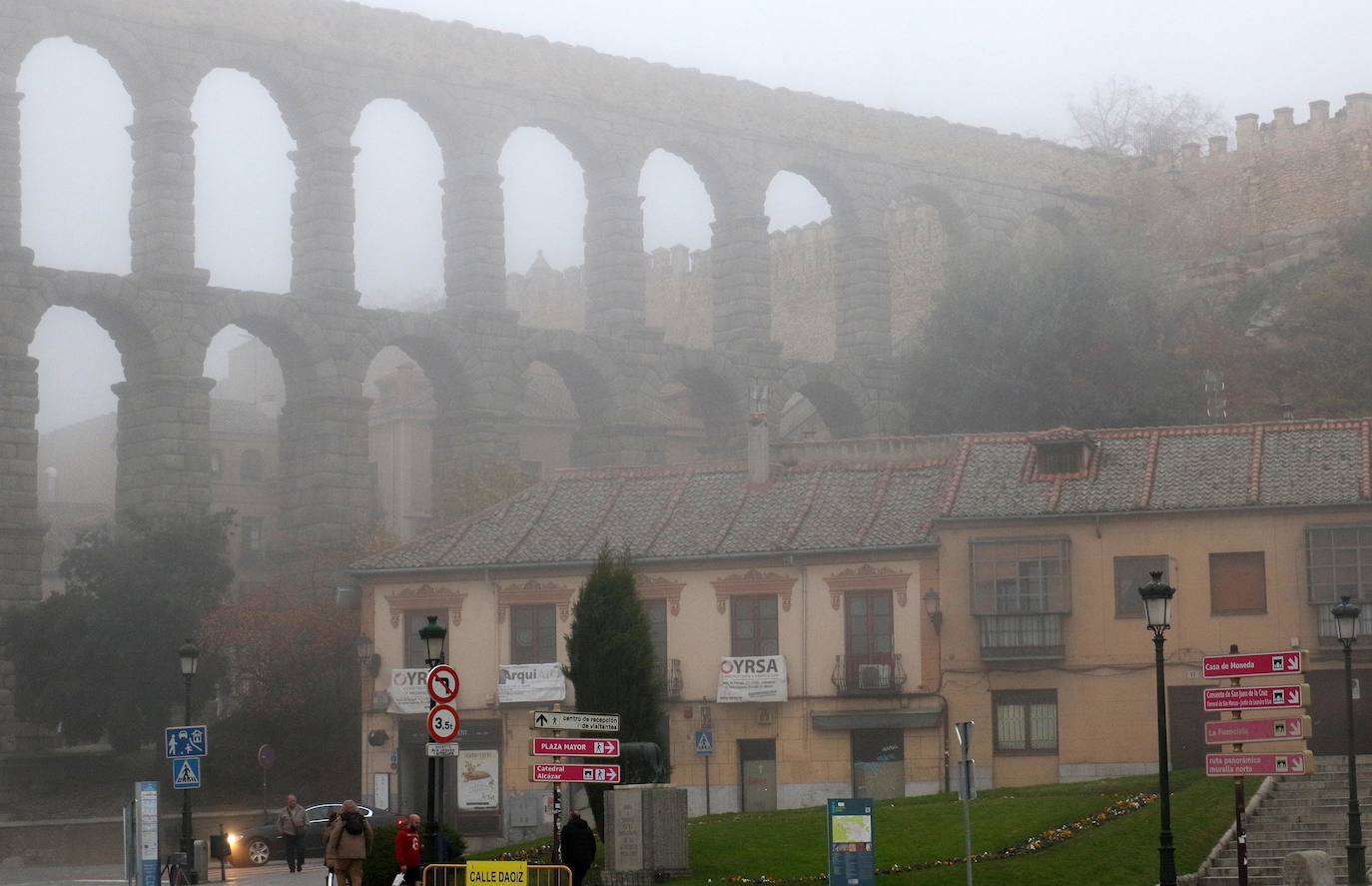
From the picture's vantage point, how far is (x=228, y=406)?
85812 mm

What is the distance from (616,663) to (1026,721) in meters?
11.8

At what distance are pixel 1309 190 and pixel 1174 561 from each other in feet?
127

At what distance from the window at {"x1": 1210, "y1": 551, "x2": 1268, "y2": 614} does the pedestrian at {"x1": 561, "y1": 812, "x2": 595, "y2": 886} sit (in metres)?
17.9

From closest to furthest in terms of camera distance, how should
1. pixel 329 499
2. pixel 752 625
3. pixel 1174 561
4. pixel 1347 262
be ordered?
1. pixel 1174 561
2. pixel 752 625
3. pixel 329 499
4. pixel 1347 262

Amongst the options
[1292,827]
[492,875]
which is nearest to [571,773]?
[492,875]

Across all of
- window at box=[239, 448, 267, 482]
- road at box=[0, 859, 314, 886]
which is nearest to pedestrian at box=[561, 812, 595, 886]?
road at box=[0, 859, 314, 886]

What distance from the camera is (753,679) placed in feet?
147

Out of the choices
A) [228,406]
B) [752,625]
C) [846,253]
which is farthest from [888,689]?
[228,406]

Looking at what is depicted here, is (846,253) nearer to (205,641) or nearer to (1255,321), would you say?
(1255,321)

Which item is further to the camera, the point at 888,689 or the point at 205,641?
the point at 205,641

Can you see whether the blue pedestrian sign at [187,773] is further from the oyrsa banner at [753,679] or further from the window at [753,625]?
the window at [753,625]

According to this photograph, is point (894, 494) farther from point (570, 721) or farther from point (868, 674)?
point (570, 721)

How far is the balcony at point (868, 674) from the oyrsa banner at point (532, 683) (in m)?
5.75

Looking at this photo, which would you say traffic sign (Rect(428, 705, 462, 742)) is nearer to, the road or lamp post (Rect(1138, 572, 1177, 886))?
lamp post (Rect(1138, 572, 1177, 886))
